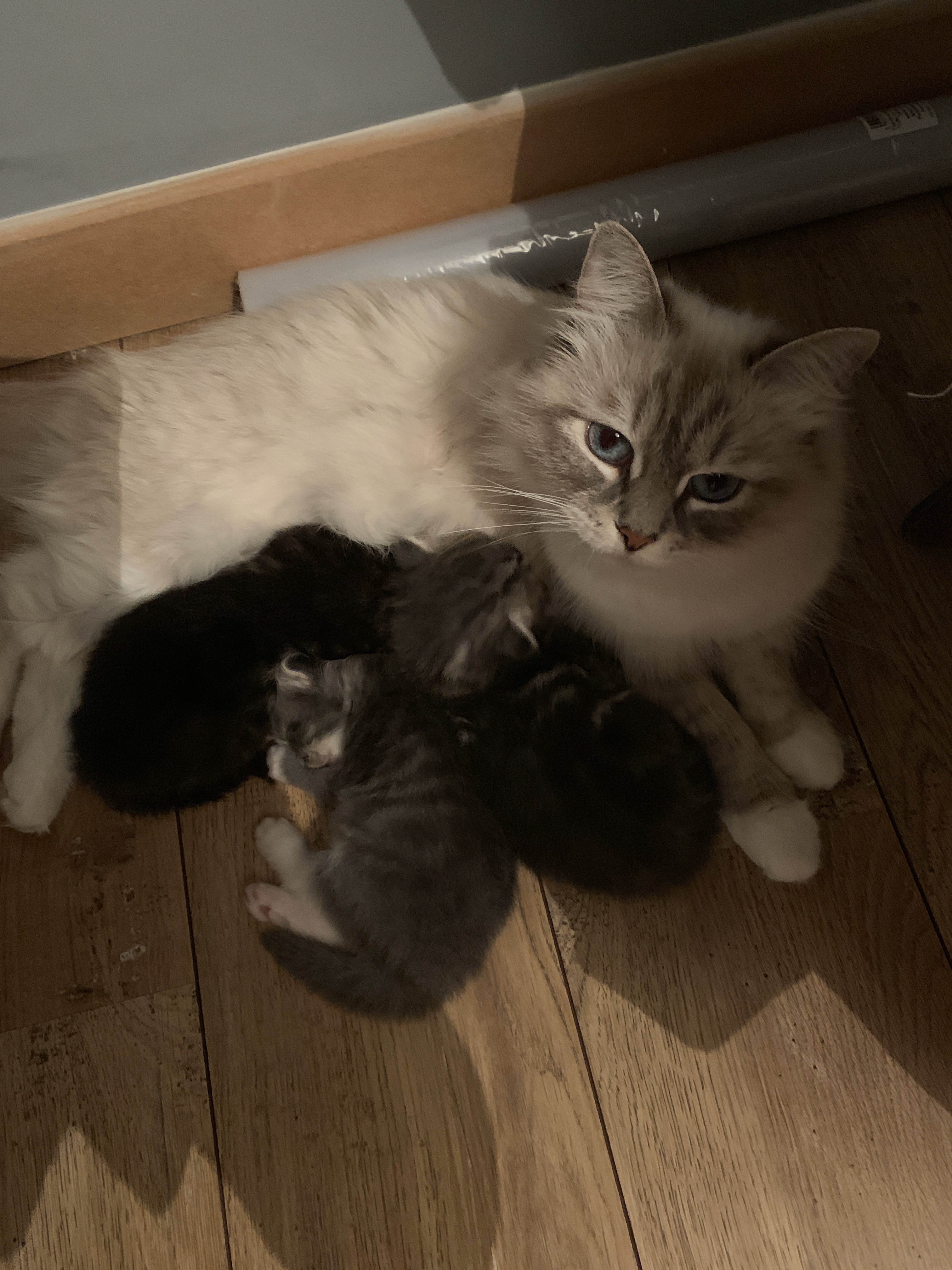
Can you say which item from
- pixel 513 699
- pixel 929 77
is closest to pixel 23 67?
pixel 513 699

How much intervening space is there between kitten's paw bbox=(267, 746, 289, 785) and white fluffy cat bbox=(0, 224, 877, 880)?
30 centimetres

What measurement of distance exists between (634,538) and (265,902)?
30.6 inches

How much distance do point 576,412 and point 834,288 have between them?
33.2 inches

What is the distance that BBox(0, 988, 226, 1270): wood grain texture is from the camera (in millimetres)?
1175

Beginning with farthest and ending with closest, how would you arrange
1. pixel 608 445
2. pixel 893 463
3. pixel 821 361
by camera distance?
pixel 893 463 → pixel 608 445 → pixel 821 361

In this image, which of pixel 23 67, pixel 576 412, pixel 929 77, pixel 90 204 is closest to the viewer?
pixel 576 412

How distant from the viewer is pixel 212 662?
3.98ft

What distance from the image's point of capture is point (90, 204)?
1442mm

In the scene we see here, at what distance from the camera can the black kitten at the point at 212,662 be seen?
3.91ft

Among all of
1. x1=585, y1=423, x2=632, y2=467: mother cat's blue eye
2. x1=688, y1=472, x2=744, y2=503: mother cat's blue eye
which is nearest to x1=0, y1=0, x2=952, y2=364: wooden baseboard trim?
x1=585, y1=423, x2=632, y2=467: mother cat's blue eye

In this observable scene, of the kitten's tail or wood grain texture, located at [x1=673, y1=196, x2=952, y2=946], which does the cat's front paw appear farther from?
wood grain texture, located at [x1=673, y1=196, x2=952, y2=946]

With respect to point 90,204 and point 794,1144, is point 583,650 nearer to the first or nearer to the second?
point 794,1144

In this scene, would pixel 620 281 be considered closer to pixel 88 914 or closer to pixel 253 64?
pixel 253 64

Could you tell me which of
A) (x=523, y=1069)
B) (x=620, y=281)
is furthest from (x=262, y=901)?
(x=620, y=281)
